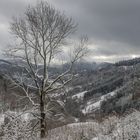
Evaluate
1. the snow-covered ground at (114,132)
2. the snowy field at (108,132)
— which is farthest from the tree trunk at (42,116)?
the snow-covered ground at (114,132)

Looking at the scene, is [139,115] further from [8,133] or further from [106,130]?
[8,133]

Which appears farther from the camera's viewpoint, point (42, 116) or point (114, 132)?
point (42, 116)

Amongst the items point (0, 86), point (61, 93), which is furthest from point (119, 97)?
point (61, 93)

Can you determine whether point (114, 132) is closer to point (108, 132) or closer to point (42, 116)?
point (108, 132)

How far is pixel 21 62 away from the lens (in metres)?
12.3

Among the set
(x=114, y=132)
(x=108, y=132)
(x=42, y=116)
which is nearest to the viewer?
(x=114, y=132)

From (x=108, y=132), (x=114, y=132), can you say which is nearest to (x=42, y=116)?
(x=108, y=132)

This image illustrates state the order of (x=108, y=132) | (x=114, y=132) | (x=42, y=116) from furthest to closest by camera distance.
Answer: (x=42, y=116)
(x=108, y=132)
(x=114, y=132)

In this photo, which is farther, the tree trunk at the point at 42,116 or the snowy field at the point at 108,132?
the tree trunk at the point at 42,116

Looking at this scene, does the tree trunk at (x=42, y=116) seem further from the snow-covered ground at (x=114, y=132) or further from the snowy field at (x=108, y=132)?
the snow-covered ground at (x=114, y=132)

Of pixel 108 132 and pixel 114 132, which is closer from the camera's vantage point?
pixel 114 132

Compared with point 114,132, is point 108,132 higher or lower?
lower

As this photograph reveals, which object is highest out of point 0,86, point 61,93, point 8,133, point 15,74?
point 15,74

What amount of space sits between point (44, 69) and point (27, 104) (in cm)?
197
